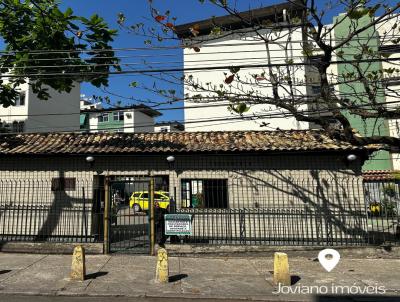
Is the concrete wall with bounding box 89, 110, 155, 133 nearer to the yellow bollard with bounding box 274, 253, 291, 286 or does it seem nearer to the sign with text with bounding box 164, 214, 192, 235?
the sign with text with bounding box 164, 214, 192, 235

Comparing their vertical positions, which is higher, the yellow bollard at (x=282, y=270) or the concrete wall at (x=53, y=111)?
the concrete wall at (x=53, y=111)

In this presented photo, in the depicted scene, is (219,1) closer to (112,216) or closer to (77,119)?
(112,216)

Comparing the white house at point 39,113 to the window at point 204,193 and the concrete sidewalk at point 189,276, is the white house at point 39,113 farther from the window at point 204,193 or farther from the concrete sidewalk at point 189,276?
the concrete sidewalk at point 189,276

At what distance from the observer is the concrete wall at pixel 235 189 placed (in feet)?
40.1

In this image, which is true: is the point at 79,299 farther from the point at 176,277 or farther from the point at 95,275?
the point at 176,277

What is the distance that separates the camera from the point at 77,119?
33.2 m

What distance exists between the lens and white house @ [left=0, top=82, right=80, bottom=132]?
27.0m

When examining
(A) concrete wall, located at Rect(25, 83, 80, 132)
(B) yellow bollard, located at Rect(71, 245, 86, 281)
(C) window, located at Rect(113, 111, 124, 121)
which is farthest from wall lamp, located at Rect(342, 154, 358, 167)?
(C) window, located at Rect(113, 111, 124, 121)

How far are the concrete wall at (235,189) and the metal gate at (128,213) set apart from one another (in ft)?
2.40

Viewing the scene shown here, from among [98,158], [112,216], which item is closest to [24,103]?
[98,158]

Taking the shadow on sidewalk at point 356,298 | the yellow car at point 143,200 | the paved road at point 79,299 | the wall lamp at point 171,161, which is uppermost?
the wall lamp at point 171,161

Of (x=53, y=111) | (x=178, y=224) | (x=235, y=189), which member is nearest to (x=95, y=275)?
(x=178, y=224)

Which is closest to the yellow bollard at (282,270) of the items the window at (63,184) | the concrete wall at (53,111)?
the window at (63,184)

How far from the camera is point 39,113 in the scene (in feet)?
93.5
